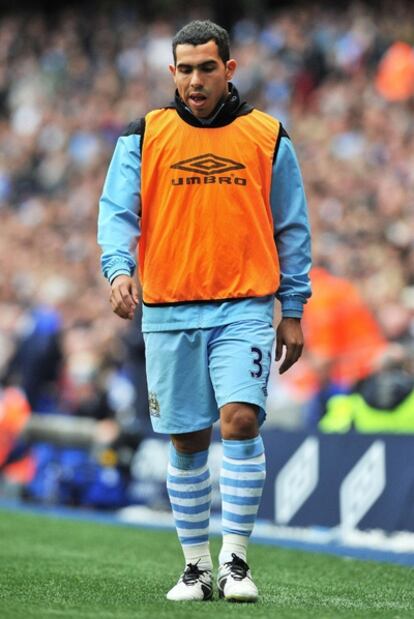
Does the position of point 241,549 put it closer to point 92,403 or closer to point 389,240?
point 92,403

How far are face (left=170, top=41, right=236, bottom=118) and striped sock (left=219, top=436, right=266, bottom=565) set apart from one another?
4.38ft

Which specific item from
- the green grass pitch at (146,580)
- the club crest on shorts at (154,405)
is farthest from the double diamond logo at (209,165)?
the green grass pitch at (146,580)

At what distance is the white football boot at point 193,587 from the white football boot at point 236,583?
2.9 inches

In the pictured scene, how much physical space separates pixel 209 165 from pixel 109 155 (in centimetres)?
1674

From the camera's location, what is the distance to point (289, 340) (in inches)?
246

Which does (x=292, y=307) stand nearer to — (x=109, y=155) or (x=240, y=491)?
(x=240, y=491)

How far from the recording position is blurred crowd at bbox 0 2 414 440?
1477 centimetres

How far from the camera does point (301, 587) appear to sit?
6.93m

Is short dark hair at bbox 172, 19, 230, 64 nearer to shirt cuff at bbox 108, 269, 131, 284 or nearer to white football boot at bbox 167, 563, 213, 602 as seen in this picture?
shirt cuff at bbox 108, 269, 131, 284

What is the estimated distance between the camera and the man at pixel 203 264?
19.6 feet

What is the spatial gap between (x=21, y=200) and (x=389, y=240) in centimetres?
956

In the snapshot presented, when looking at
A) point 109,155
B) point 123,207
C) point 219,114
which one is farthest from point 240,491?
point 109,155

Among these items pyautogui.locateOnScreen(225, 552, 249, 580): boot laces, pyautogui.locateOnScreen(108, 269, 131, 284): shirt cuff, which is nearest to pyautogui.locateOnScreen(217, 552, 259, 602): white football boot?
pyautogui.locateOnScreen(225, 552, 249, 580): boot laces

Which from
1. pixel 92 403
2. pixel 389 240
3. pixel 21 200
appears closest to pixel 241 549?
pixel 92 403
